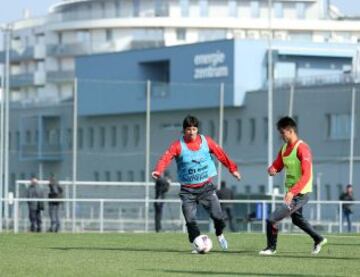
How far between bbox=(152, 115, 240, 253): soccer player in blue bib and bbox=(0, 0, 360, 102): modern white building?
292 feet

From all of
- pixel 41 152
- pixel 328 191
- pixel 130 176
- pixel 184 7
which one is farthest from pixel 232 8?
pixel 328 191

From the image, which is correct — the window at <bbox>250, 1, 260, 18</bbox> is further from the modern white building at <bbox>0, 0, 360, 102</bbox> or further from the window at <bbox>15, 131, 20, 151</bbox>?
the window at <bbox>15, 131, 20, 151</bbox>

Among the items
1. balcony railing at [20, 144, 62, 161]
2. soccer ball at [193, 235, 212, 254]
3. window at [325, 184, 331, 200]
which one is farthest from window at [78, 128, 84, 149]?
soccer ball at [193, 235, 212, 254]

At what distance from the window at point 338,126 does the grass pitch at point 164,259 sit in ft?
142

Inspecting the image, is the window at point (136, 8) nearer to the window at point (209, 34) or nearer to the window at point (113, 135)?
the window at point (209, 34)

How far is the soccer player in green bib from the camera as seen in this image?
20953mm

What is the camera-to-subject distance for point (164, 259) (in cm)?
1984

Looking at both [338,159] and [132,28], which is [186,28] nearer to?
[132,28]

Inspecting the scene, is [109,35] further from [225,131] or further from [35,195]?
[35,195]

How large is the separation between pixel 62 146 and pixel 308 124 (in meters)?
16.3

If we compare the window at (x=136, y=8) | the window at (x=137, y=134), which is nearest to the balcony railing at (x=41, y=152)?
the window at (x=137, y=134)

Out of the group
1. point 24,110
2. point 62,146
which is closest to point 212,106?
point 62,146

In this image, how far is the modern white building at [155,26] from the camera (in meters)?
115

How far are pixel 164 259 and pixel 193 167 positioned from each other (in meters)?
2.20
